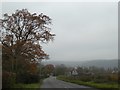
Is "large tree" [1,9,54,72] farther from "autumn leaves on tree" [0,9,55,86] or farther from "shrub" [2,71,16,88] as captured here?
"shrub" [2,71,16,88]

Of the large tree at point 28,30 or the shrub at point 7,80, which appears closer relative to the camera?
the shrub at point 7,80

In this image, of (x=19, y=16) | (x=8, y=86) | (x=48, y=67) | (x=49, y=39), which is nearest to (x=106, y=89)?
(x=8, y=86)

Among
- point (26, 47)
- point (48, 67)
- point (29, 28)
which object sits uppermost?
point (29, 28)

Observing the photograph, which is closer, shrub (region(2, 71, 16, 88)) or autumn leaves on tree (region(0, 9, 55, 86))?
shrub (region(2, 71, 16, 88))

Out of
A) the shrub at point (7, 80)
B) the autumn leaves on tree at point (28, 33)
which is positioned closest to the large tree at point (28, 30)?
the autumn leaves on tree at point (28, 33)

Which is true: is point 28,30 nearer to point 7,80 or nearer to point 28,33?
point 28,33

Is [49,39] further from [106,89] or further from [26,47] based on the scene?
[106,89]

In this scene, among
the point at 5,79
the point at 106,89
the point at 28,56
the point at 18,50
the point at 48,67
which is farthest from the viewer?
the point at 48,67

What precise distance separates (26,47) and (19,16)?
6.31m

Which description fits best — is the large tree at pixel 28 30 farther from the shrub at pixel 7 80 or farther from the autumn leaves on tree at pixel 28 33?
the shrub at pixel 7 80

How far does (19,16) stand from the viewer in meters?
46.1

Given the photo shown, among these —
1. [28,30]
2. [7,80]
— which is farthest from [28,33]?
[7,80]

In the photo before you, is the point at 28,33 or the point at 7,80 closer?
the point at 7,80

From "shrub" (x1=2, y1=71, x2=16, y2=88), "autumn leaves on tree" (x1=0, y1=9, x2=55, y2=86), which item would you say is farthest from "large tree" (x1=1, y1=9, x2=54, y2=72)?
"shrub" (x1=2, y1=71, x2=16, y2=88)
